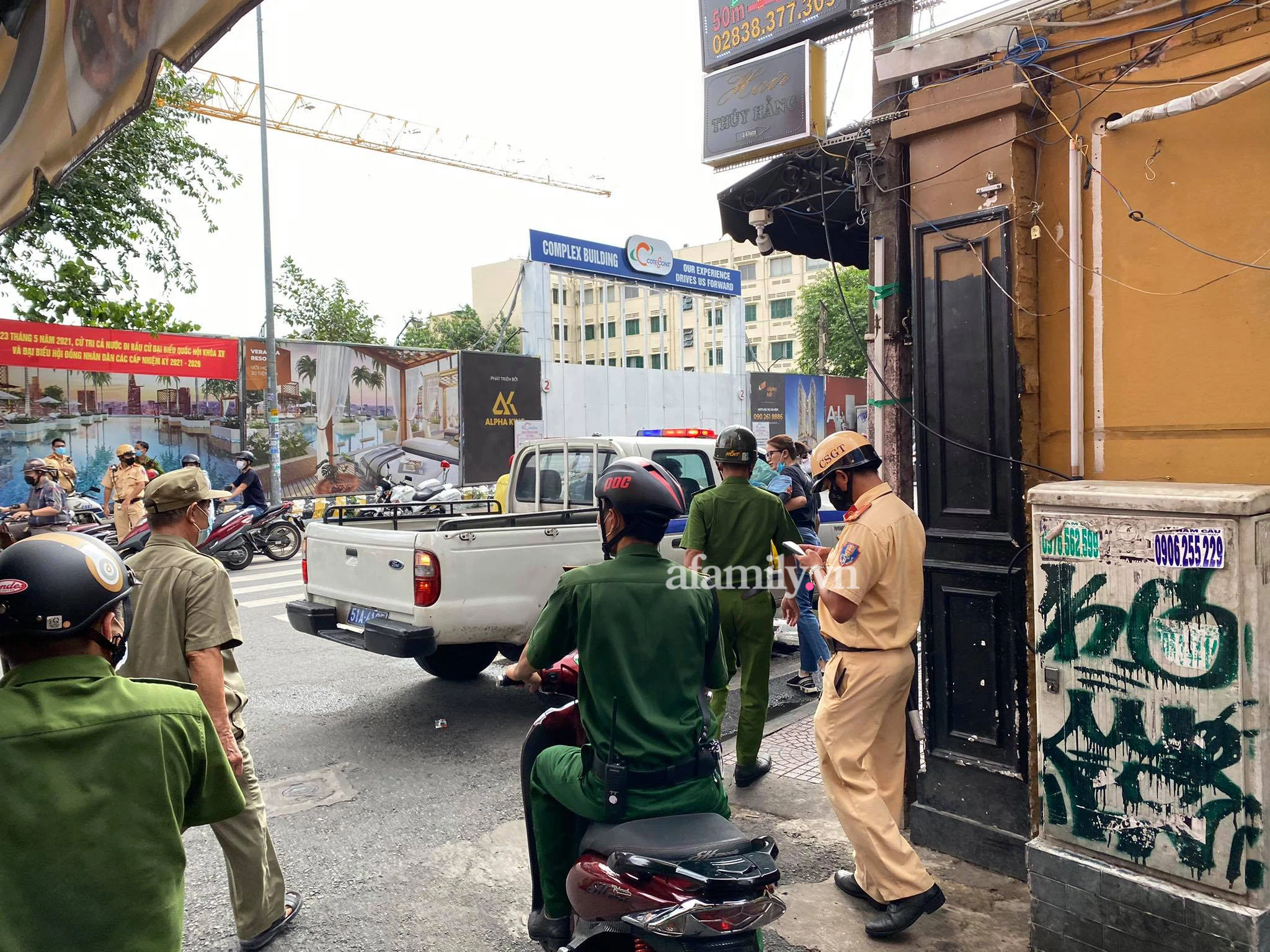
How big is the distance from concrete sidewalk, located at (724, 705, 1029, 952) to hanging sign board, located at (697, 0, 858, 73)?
417cm

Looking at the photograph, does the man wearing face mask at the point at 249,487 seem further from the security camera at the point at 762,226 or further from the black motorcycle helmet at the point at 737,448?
the black motorcycle helmet at the point at 737,448

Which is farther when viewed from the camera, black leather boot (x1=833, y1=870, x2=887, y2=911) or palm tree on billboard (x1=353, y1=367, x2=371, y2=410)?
palm tree on billboard (x1=353, y1=367, x2=371, y2=410)

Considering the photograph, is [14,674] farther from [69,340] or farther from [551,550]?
[69,340]

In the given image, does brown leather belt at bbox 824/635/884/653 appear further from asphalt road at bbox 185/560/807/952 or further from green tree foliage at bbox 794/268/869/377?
green tree foliage at bbox 794/268/869/377

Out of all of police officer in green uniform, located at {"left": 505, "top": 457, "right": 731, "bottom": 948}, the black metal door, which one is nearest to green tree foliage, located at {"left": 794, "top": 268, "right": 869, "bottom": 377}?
the black metal door

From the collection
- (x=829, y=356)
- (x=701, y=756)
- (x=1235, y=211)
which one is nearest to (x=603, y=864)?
(x=701, y=756)

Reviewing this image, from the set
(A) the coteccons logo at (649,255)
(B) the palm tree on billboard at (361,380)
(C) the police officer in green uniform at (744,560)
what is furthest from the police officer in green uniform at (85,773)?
(A) the coteccons logo at (649,255)

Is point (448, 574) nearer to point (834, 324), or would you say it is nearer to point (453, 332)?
point (834, 324)

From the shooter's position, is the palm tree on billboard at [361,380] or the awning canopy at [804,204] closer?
the awning canopy at [804,204]

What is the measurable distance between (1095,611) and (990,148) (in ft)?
6.77

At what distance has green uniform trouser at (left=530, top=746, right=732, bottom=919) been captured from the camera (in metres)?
2.54

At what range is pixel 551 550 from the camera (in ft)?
20.0

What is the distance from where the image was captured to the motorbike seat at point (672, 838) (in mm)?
2311

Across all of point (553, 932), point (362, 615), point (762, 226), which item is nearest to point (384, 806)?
point (362, 615)
